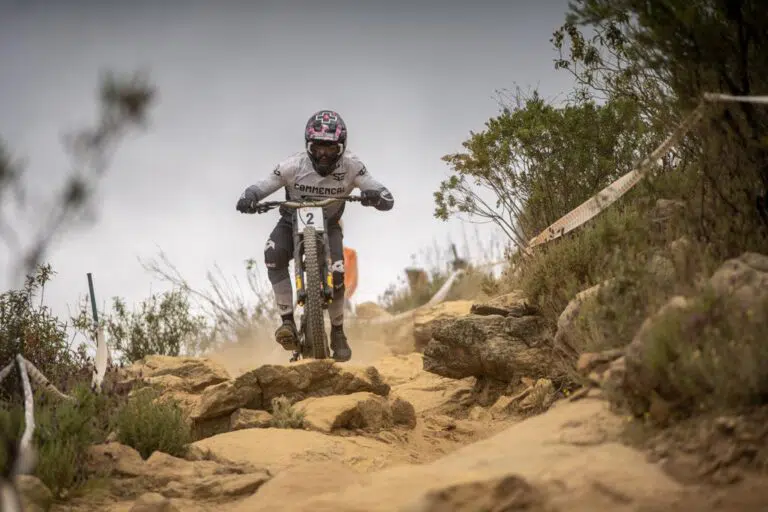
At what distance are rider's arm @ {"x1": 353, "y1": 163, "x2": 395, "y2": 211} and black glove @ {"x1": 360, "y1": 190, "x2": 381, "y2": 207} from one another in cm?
5

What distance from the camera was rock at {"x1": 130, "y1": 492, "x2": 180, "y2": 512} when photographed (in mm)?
5059

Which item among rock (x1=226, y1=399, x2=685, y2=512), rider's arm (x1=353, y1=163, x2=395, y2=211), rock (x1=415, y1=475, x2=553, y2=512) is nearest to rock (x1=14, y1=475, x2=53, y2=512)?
rock (x1=226, y1=399, x2=685, y2=512)

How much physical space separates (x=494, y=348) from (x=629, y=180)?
8.70 ft

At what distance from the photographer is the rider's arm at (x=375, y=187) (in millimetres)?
9295

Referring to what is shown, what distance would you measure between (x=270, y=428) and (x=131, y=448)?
146cm

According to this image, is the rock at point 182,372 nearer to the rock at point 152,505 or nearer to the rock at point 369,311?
the rock at point 152,505

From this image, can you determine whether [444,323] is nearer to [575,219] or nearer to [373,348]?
[575,219]

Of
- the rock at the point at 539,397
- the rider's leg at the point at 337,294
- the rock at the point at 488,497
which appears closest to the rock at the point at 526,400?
the rock at the point at 539,397

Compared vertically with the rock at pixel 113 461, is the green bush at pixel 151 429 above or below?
above

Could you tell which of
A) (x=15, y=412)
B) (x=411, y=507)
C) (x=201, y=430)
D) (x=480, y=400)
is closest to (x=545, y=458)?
(x=411, y=507)

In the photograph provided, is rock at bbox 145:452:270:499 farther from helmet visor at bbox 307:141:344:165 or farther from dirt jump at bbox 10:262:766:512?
helmet visor at bbox 307:141:344:165

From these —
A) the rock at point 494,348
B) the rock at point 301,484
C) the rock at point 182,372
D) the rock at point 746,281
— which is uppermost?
the rock at point 182,372

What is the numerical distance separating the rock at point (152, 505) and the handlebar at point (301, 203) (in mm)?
3929

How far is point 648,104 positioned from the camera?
9.04 metres
